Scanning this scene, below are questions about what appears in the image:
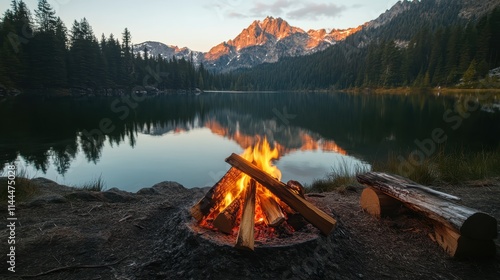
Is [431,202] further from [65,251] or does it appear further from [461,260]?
[65,251]

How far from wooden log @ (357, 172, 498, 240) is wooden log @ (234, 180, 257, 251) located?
7.88 ft

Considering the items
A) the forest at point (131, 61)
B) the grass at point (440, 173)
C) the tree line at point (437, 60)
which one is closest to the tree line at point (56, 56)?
the forest at point (131, 61)

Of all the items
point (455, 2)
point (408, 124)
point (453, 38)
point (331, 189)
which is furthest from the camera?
point (455, 2)

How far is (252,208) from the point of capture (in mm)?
3771

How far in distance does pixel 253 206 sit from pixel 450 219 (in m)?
2.58

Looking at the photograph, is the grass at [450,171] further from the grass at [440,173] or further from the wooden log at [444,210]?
the wooden log at [444,210]

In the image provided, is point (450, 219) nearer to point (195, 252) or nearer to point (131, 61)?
point (195, 252)

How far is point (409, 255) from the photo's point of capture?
4.06 m

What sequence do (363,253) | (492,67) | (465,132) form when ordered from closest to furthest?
1. (363,253)
2. (465,132)
3. (492,67)

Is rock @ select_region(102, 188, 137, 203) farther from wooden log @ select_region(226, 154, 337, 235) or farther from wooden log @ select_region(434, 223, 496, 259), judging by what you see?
wooden log @ select_region(434, 223, 496, 259)

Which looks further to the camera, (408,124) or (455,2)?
(455,2)

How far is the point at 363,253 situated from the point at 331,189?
484 cm

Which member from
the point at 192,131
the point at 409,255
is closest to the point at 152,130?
the point at 192,131

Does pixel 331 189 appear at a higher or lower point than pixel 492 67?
lower
